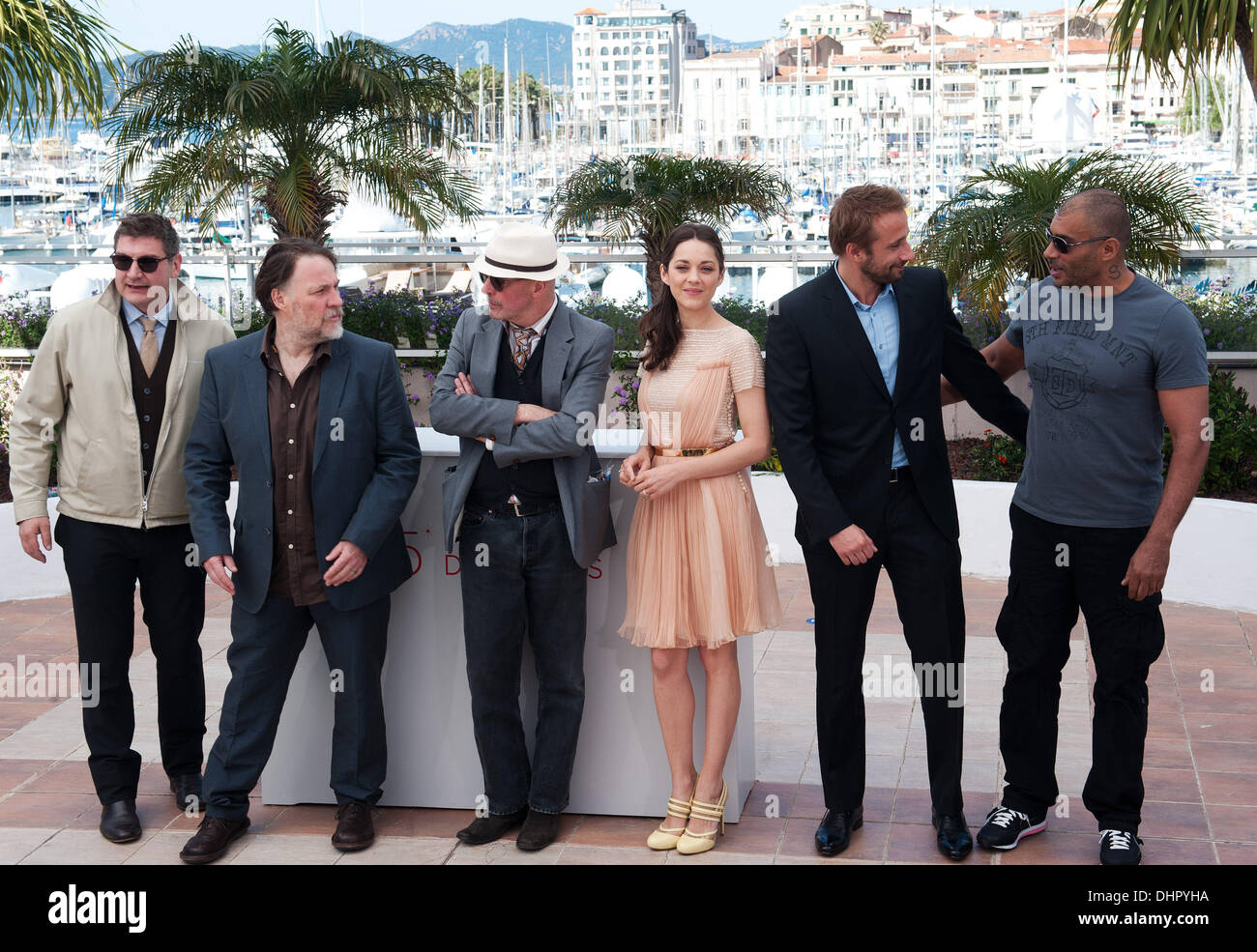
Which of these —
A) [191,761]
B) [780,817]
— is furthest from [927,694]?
[191,761]

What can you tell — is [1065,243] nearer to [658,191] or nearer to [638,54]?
[658,191]

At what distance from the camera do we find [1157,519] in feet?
12.2

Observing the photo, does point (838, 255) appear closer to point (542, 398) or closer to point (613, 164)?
point (542, 398)

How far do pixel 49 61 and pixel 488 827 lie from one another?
249 inches

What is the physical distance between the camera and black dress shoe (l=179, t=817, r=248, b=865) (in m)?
4.09

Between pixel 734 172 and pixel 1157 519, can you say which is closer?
pixel 1157 519

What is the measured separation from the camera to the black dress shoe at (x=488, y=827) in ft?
13.8

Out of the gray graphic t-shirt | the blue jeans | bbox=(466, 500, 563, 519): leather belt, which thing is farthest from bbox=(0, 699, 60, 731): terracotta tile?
the gray graphic t-shirt

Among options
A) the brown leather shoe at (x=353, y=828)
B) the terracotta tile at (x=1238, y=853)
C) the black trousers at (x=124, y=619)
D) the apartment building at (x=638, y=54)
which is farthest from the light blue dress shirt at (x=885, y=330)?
the apartment building at (x=638, y=54)

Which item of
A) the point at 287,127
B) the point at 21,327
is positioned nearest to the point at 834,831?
the point at 21,327

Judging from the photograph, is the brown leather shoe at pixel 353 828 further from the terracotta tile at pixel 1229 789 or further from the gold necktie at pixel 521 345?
the gold necktie at pixel 521 345

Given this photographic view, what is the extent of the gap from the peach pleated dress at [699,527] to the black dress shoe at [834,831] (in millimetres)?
640

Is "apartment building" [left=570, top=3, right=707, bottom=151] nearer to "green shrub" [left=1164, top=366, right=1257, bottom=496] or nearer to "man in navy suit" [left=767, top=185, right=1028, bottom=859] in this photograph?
"green shrub" [left=1164, top=366, right=1257, bottom=496]

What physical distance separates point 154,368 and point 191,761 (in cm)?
133
